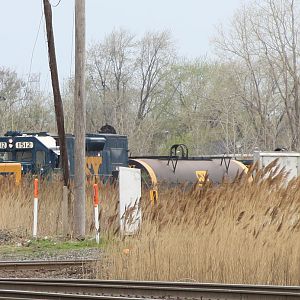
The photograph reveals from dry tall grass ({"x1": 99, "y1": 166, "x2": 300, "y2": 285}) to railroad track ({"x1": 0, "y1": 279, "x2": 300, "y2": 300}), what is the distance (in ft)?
3.89

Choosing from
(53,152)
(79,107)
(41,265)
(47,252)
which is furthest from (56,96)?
(53,152)

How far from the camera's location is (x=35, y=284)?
37.4 ft

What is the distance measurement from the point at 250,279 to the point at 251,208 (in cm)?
119

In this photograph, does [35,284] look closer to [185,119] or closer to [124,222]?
[124,222]

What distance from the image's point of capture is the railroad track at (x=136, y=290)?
33.1ft

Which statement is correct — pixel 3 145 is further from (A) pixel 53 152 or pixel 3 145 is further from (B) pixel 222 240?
(B) pixel 222 240

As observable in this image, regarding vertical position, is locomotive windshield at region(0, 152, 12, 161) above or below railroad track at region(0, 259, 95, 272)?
above

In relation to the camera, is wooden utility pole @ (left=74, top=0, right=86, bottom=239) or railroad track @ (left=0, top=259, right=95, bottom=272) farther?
wooden utility pole @ (left=74, top=0, right=86, bottom=239)

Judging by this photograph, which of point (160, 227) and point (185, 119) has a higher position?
point (185, 119)

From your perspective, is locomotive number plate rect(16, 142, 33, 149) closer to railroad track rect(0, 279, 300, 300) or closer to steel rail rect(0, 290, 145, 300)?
railroad track rect(0, 279, 300, 300)

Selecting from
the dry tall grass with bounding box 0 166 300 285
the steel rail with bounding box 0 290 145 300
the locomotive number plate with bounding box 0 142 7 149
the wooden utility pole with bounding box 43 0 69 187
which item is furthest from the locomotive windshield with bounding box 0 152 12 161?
the steel rail with bounding box 0 290 145 300

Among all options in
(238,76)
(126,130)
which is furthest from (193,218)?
(126,130)

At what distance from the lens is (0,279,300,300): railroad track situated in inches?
397

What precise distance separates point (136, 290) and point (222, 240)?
7.28 feet
